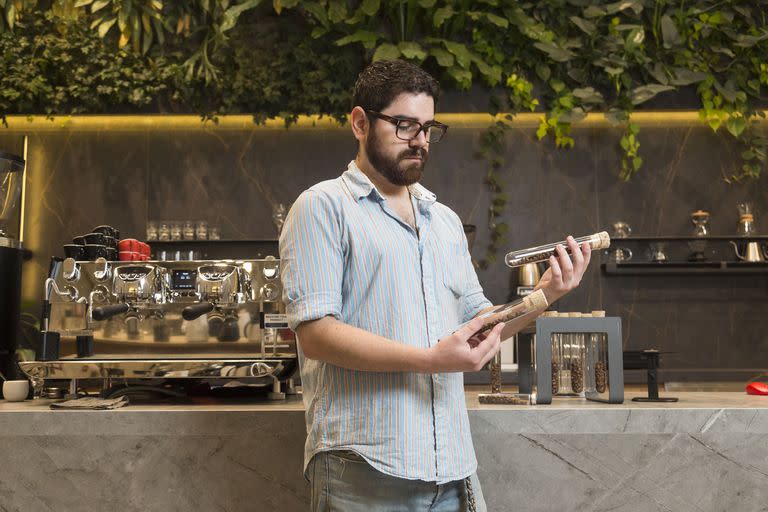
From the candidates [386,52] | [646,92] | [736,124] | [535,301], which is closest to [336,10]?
[386,52]

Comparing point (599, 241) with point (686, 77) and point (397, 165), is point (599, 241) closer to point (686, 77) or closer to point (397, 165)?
point (397, 165)

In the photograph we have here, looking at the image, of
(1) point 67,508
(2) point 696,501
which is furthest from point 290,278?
(2) point 696,501

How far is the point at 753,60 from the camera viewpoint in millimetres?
4324

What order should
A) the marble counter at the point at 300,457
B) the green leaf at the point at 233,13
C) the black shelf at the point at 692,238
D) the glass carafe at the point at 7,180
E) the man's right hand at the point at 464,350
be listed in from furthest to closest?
1. the black shelf at the point at 692,238
2. the green leaf at the point at 233,13
3. the glass carafe at the point at 7,180
4. the marble counter at the point at 300,457
5. the man's right hand at the point at 464,350

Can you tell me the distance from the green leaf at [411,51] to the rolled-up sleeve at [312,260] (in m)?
2.86

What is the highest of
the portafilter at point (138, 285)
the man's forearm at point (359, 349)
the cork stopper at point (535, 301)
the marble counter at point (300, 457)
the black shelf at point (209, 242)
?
the black shelf at point (209, 242)

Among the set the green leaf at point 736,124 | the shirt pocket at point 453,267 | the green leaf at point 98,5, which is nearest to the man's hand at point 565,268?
the shirt pocket at point 453,267

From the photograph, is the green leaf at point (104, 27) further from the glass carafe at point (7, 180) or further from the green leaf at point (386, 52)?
the glass carafe at point (7, 180)

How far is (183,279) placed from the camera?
2.12m

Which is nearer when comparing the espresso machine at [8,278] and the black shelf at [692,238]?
the espresso machine at [8,278]

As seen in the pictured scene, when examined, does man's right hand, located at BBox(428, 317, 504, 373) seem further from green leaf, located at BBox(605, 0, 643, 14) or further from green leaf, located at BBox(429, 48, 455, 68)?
green leaf, located at BBox(605, 0, 643, 14)

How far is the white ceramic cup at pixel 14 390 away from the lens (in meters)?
2.09

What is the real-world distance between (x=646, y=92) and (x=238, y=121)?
2269 mm

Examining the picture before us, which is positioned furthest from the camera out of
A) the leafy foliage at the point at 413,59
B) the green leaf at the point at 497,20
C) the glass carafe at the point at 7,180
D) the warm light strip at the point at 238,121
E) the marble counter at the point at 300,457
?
the warm light strip at the point at 238,121
